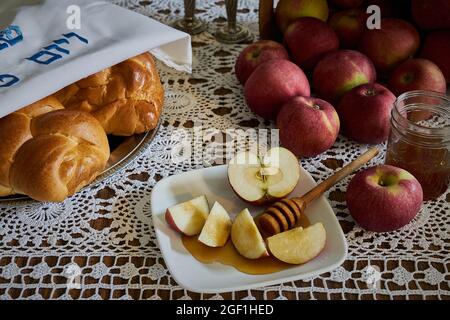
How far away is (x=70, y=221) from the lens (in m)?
0.68

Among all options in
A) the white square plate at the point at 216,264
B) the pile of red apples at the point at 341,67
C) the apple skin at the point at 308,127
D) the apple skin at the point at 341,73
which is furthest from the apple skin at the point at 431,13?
the white square plate at the point at 216,264

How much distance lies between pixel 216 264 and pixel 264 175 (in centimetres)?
14

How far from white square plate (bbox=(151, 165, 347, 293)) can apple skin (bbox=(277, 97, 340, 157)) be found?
0.05 m

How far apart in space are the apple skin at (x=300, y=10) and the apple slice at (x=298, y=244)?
0.45 meters

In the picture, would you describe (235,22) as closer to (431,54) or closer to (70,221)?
(431,54)

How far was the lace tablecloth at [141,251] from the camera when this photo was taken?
60 centimetres

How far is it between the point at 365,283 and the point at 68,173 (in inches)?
13.8

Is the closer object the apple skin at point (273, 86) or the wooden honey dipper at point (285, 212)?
the wooden honey dipper at point (285, 212)

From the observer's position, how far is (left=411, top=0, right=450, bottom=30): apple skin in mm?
841

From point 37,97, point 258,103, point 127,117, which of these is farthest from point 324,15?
point 37,97

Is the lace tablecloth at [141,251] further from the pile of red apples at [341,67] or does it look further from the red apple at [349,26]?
the red apple at [349,26]

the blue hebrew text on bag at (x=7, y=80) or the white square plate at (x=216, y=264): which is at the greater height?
the blue hebrew text on bag at (x=7, y=80)

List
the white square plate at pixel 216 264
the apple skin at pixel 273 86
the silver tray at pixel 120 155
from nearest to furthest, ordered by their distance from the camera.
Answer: the white square plate at pixel 216 264 < the silver tray at pixel 120 155 < the apple skin at pixel 273 86

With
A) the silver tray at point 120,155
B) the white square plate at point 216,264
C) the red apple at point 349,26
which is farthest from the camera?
the red apple at point 349,26
